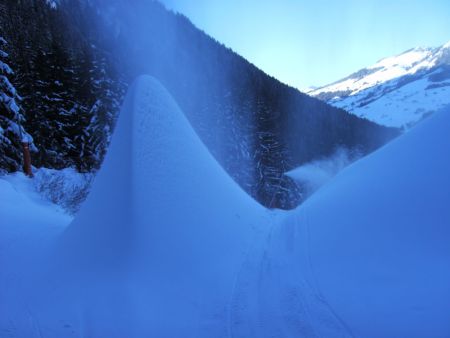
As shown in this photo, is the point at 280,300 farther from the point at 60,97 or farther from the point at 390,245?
the point at 60,97

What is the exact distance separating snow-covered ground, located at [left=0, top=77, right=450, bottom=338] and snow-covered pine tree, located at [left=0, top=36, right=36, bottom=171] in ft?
20.6

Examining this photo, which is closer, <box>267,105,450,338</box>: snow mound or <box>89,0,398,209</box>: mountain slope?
<box>267,105,450,338</box>: snow mound

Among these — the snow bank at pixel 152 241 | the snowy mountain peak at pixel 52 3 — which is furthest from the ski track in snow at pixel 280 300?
the snowy mountain peak at pixel 52 3

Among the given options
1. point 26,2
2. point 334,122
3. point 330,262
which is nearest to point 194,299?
point 330,262

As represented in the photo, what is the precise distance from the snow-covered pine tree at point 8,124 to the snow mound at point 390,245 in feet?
36.2

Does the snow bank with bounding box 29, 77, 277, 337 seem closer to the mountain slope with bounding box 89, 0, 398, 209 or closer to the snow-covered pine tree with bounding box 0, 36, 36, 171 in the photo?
the snow-covered pine tree with bounding box 0, 36, 36, 171

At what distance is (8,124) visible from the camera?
39.1ft

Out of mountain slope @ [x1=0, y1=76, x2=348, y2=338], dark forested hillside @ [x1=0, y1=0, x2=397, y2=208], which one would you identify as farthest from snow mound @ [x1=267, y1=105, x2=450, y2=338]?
dark forested hillside @ [x1=0, y1=0, x2=397, y2=208]

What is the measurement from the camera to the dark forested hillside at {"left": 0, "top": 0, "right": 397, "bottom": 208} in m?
20.3

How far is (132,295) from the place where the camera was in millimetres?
3891

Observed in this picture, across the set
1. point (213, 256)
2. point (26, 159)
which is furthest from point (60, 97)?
point (213, 256)

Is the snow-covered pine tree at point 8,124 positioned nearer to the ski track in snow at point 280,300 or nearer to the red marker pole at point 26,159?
the red marker pole at point 26,159

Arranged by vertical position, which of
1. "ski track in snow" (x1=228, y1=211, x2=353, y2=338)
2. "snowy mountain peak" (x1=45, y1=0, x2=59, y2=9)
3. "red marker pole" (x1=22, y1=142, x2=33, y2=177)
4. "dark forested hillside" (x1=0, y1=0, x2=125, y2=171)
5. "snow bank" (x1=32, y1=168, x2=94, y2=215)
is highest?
"snowy mountain peak" (x1=45, y1=0, x2=59, y2=9)

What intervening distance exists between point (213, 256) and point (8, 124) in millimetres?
11289
